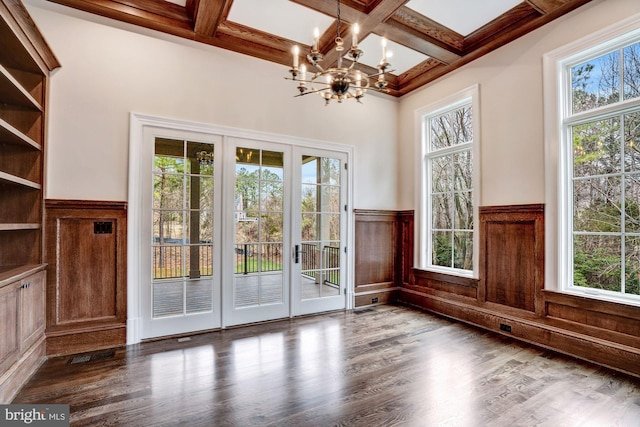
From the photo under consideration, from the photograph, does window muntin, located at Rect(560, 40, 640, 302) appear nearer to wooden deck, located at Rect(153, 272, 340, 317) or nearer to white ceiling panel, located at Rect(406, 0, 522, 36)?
white ceiling panel, located at Rect(406, 0, 522, 36)

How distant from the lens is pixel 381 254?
16.6 feet

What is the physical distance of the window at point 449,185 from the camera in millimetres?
4246

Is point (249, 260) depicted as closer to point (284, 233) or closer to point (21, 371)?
point (284, 233)

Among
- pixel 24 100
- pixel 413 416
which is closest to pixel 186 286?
pixel 24 100

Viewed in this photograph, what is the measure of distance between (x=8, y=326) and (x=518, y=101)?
204 inches

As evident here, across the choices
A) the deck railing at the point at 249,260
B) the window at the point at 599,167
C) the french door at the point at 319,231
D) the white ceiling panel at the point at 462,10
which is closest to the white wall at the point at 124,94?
the french door at the point at 319,231

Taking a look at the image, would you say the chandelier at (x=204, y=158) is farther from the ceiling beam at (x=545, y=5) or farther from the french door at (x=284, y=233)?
the ceiling beam at (x=545, y=5)

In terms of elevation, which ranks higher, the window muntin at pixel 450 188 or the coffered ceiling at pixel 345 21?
the coffered ceiling at pixel 345 21

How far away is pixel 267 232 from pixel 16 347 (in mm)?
2478

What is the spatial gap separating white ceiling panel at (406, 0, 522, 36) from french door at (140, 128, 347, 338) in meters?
2.03

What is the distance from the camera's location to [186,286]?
3611 millimetres

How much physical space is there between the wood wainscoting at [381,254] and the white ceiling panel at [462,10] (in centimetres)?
260

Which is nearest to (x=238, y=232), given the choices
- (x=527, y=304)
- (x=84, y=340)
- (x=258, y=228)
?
(x=258, y=228)

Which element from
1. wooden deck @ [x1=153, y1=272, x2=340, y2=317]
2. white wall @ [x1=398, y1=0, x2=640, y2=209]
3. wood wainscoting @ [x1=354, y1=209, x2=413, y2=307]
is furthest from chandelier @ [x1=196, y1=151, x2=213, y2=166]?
white wall @ [x1=398, y1=0, x2=640, y2=209]
